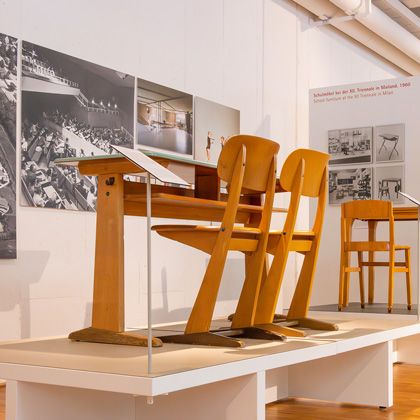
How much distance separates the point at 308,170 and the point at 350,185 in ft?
13.7

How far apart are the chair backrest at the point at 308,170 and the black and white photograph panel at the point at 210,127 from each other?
295 cm

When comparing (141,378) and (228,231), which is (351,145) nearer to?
(228,231)

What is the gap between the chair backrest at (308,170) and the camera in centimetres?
438

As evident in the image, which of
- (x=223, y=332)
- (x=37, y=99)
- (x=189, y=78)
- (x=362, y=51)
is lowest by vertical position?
(x=223, y=332)

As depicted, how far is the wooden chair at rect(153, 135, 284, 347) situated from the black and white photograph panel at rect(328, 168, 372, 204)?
4.63m

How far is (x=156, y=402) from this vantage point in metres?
3.70

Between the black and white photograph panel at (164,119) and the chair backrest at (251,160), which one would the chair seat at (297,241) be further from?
the black and white photograph panel at (164,119)

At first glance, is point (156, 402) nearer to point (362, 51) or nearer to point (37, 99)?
point (37, 99)

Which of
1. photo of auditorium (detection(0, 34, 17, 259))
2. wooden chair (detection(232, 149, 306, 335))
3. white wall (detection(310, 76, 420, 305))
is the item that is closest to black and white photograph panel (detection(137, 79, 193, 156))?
photo of auditorium (detection(0, 34, 17, 259))

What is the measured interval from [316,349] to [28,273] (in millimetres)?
2679

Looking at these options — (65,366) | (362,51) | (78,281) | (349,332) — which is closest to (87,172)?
(65,366)

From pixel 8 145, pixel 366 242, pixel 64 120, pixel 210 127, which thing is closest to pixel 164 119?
pixel 210 127

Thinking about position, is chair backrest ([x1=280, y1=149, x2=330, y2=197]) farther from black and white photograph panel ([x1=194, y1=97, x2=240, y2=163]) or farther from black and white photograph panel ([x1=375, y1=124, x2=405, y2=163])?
black and white photograph panel ([x1=375, y1=124, x2=405, y2=163])

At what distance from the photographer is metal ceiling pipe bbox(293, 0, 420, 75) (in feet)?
30.6
